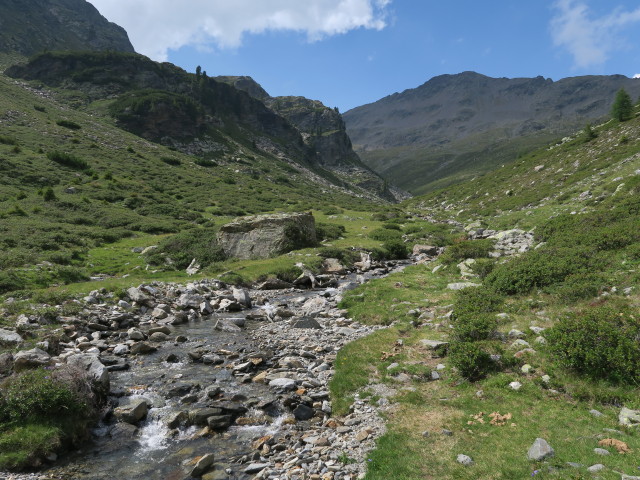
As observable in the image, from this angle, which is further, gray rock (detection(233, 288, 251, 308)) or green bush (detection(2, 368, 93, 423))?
gray rock (detection(233, 288, 251, 308))

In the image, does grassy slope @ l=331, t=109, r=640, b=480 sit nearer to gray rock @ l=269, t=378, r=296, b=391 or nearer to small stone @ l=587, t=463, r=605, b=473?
small stone @ l=587, t=463, r=605, b=473

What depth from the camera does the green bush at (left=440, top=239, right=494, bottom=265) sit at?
2697cm

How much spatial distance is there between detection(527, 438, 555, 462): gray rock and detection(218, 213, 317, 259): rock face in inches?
1208

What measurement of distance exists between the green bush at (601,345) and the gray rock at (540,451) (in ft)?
11.2

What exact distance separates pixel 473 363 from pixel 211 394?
8864 mm

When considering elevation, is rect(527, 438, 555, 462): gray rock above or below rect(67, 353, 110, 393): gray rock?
below

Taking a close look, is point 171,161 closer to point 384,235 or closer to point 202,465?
point 384,235

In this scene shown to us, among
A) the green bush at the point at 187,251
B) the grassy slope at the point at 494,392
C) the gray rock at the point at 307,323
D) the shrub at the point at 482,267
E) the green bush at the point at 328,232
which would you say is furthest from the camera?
the green bush at the point at 328,232

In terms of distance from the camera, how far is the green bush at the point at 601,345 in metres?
9.21

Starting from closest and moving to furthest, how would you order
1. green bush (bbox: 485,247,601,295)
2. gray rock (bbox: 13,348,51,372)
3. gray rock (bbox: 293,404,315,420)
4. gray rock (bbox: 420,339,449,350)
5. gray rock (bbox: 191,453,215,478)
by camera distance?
gray rock (bbox: 191,453,215,478)
gray rock (bbox: 293,404,315,420)
gray rock (bbox: 13,348,51,372)
gray rock (bbox: 420,339,449,350)
green bush (bbox: 485,247,601,295)

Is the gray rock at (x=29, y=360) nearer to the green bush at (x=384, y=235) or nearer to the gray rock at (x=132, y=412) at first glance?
the gray rock at (x=132, y=412)

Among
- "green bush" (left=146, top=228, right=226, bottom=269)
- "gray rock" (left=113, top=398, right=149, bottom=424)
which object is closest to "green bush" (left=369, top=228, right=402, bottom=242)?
"green bush" (left=146, top=228, right=226, bottom=269)

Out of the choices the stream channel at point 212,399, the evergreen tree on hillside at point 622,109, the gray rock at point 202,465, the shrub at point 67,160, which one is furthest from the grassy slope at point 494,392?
the shrub at point 67,160

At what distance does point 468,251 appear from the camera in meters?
27.1
